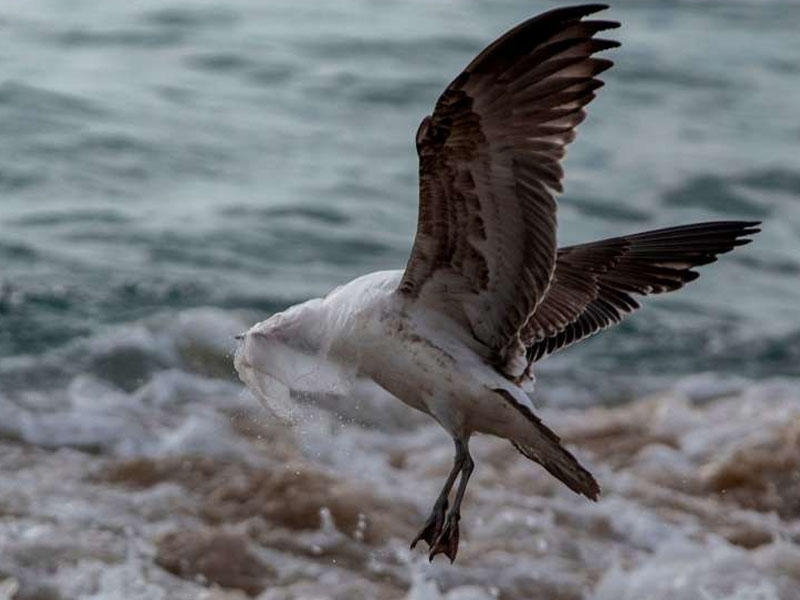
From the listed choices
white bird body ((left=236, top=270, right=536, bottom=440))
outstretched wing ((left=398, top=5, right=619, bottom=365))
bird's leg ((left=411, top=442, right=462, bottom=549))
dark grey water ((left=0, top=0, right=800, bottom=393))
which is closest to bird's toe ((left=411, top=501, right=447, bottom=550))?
bird's leg ((left=411, top=442, right=462, bottom=549))

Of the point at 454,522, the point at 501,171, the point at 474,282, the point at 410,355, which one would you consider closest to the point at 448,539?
the point at 454,522

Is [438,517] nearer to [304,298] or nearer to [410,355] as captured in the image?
[410,355]

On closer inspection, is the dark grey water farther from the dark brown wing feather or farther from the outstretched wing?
the outstretched wing

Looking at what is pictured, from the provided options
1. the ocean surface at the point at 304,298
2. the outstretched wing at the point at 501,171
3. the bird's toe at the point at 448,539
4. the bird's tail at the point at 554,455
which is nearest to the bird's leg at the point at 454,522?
the bird's toe at the point at 448,539

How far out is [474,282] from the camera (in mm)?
4695

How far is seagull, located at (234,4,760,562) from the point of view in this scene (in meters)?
4.33

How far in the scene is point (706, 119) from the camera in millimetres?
15055

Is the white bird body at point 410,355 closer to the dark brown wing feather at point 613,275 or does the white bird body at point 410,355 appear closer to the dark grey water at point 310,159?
the dark brown wing feather at point 613,275

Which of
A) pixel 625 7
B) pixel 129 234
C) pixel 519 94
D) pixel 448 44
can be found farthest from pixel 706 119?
pixel 519 94

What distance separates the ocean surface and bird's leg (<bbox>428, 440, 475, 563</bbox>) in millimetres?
560

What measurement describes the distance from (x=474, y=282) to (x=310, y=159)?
806 cm

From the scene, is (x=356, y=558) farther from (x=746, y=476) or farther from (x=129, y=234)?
(x=129, y=234)

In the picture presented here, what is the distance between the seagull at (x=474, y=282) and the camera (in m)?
4.33

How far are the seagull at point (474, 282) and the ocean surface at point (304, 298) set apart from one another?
0.44 meters
